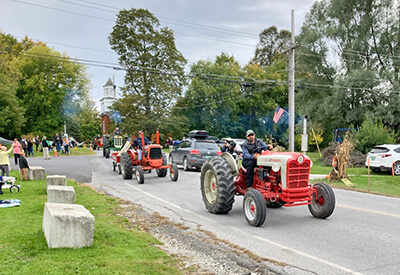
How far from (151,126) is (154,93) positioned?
4.64 m

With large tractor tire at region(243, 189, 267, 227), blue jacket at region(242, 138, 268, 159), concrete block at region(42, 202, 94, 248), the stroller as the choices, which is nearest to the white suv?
blue jacket at region(242, 138, 268, 159)

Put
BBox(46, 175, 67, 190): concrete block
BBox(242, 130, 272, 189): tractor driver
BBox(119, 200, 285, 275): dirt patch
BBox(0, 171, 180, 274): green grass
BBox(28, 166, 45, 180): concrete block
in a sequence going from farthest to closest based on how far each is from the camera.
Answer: BBox(28, 166, 45, 180): concrete block → BBox(46, 175, 67, 190): concrete block → BBox(242, 130, 272, 189): tractor driver → BBox(119, 200, 285, 275): dirt patch → BBox(0, 171, 180, 274): green grass

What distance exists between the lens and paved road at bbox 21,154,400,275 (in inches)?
199

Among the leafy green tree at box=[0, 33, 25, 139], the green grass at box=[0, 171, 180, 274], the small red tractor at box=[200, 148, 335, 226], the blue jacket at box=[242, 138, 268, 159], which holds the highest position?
the leafy green tree at box=[0, 33, 25, 139]

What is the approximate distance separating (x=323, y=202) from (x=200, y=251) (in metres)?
3.34

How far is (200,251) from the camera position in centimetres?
565

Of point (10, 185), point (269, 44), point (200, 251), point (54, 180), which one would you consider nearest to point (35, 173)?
point (10, 185)

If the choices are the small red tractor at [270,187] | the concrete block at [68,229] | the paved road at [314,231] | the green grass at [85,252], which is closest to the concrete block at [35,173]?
the paved road at [314,231]

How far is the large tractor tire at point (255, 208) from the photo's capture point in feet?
22.4

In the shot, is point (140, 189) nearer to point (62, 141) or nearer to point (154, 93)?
point (62, 141)

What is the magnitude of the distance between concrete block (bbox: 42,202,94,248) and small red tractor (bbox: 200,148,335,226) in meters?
3.24

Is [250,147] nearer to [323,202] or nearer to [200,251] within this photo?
[323,202]

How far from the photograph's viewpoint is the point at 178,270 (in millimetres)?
4652

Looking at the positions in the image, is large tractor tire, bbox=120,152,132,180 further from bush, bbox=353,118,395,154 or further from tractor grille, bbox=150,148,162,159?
bush, bbox=353,118,395,154
